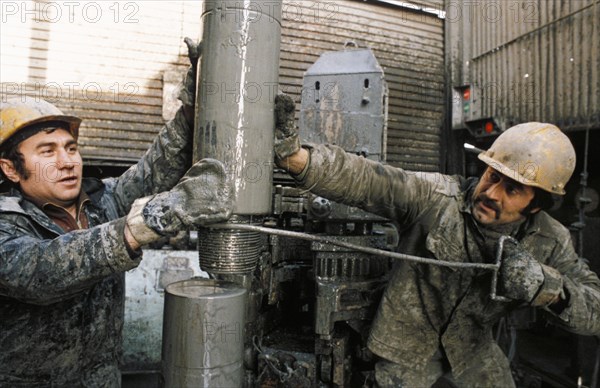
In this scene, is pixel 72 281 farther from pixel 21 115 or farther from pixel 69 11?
pixel 69 11

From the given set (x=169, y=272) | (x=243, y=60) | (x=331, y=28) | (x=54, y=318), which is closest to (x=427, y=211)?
(x=243, y=60)

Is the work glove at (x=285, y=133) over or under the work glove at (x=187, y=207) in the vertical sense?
over

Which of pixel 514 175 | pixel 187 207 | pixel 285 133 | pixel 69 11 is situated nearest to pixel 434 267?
pixel 514 175

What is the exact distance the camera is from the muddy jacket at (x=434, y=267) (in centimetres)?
225

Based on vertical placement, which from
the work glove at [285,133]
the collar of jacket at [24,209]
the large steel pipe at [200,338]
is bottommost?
the large steel pipe at [200,338]

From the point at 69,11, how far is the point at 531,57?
6.56 m

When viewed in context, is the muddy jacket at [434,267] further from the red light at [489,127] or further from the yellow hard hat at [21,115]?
the red light at [489,127]

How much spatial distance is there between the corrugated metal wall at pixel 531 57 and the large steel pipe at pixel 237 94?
14.2ft

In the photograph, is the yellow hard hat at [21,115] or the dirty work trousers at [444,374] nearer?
the yellow hard hat at [21,115]

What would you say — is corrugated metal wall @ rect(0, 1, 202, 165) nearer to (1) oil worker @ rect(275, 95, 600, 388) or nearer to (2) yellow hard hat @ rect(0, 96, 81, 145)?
(2) yellow hard hat @ rect(0, 96, 81, 145)

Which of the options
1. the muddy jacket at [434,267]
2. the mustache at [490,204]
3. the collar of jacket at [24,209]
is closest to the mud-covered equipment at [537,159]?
the mustache at [490,204]

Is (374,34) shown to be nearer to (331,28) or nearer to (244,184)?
(331,28)

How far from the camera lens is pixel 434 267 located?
2441mm

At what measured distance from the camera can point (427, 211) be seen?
247cm
